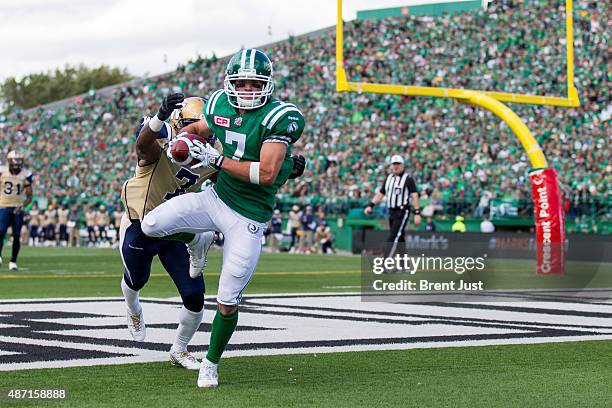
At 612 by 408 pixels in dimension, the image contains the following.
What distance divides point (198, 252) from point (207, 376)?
3.31 ft

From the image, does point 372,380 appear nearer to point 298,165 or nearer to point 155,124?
point 298,165

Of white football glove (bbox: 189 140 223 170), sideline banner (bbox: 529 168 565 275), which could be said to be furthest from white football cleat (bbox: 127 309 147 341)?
sideline banner (bbox: 529 168 565 275)

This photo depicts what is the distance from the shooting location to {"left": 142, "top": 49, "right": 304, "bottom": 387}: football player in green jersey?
5629 millimetres

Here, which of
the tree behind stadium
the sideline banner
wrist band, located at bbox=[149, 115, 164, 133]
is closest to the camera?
wrist band, located at bbox=[149, 115, 164, 133]

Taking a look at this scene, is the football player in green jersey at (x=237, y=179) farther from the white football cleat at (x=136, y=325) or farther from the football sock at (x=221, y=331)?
the white football cleat at (x=136, y=325)

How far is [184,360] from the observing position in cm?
622

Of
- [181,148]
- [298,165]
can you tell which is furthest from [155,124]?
[298,165]

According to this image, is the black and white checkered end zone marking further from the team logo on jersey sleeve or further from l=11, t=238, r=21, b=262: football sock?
l=11, t=238, r=21, b=262: football sock

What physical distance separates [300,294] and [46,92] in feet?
222

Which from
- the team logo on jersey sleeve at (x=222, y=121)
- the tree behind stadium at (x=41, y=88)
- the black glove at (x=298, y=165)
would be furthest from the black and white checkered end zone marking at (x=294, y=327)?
the tree behind stadium at (x=41, y=88)

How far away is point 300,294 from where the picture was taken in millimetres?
12172

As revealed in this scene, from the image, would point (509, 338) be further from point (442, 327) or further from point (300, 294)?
point (300, 294)

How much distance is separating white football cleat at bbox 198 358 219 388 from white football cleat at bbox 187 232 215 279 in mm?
885

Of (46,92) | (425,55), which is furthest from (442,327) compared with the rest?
(46,92)
